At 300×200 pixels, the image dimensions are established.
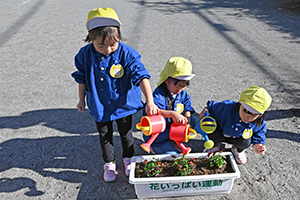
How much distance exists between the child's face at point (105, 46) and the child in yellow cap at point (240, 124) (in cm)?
95

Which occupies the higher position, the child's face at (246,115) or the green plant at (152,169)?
the child's face at (246,115)

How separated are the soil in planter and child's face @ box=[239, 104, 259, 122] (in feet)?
1.08

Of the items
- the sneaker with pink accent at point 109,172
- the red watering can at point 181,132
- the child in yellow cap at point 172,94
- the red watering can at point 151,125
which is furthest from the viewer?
the sneaker with pink accent at point 109,172

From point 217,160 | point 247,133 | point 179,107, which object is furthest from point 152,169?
point 247,133


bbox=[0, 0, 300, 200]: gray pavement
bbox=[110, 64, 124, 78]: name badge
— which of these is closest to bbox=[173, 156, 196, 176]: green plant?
bbox=[0, 0, 300, 200]: gray pavement

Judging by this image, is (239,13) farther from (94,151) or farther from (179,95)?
(94,151)

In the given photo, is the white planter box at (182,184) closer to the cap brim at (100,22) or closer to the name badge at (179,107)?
the name badge at (179,107)

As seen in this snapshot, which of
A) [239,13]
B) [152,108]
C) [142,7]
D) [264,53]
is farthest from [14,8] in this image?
[152,108]

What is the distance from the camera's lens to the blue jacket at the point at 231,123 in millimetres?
2100

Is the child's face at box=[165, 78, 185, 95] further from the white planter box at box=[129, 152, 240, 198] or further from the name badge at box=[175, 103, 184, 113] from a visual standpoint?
the white planter box at box=[129, 152, 240, 198]

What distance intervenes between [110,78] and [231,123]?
104 centimetres

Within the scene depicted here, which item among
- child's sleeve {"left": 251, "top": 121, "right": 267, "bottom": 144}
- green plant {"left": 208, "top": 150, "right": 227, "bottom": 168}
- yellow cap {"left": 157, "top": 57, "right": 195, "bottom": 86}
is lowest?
green plant {"left": 208, "top": 150, "right": 227, "bottom": 168}

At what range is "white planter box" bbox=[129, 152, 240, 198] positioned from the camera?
1.83m

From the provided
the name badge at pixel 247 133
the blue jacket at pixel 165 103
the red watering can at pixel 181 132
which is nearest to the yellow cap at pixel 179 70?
the blue jacket at pixel 165 103
